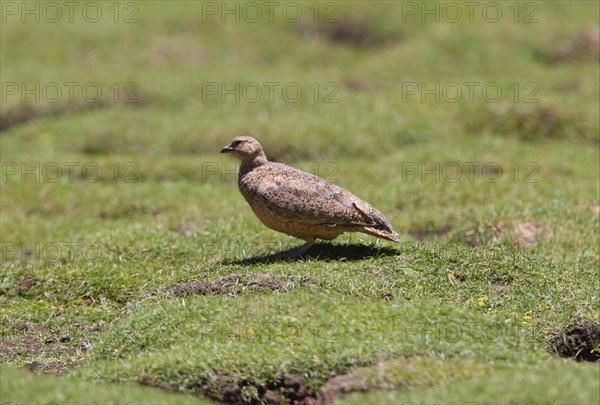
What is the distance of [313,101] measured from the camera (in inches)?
767

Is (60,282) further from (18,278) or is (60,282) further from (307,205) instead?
(307,205)

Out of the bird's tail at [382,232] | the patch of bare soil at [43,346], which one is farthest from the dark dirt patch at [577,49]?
the patch of bare soil at [43,346]

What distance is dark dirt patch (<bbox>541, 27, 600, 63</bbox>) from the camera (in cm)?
2131

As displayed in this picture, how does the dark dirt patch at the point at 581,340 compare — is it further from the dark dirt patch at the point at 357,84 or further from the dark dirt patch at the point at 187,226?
the dark dirt patch at the point at 357,84

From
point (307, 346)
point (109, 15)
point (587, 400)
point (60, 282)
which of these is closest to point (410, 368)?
point (307, 346)

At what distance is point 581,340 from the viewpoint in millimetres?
8641

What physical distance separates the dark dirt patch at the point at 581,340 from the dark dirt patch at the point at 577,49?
13.7 metres

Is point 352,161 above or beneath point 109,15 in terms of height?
beneath

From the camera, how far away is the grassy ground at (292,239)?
7.75 metres

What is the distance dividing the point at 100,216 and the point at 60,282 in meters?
3.71

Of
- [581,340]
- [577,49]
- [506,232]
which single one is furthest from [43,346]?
[577,49]

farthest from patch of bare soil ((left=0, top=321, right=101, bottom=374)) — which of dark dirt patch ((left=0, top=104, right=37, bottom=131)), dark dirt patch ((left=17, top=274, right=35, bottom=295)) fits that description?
dark dirt patch ((left=0, top=104, right=37, bottom=131))

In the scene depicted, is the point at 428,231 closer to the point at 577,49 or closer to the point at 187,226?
the point at 187,226

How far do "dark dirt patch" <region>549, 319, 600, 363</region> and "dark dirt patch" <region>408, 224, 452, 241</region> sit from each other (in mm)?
4136
